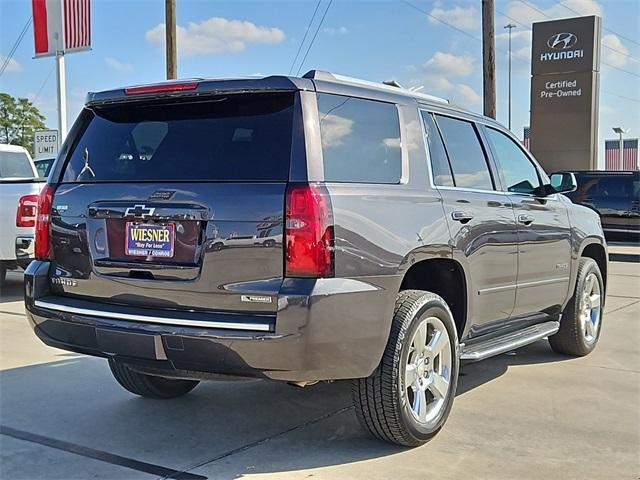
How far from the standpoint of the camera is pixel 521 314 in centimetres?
536

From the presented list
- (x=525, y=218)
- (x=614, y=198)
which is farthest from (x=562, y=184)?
(x=614, y=198)

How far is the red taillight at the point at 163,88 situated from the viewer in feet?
12.5

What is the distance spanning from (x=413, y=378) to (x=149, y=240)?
1614 mm

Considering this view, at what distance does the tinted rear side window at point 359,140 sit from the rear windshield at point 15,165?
8.33 metres

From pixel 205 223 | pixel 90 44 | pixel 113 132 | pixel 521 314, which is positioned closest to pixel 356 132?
pixel 205 223

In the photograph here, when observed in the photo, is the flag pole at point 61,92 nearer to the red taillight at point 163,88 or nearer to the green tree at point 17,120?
the red taillight at point 163,88

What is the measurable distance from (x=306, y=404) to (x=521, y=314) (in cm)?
172

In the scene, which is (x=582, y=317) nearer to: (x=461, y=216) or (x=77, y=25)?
(x=461, y=216)

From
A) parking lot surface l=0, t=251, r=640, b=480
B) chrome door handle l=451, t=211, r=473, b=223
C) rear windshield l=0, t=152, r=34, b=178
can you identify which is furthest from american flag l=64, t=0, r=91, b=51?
chrome door handle l=451, t=211, r=473, b=223

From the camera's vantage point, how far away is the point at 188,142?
3834 mm

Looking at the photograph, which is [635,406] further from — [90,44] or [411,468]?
[90,44]

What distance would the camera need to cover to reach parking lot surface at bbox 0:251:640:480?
378 centimetres

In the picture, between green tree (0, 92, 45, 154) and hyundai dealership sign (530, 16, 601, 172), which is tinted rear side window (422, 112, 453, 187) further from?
green tree (0, 92, 45, 154)

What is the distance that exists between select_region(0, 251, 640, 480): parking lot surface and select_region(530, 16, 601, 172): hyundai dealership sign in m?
18.7
